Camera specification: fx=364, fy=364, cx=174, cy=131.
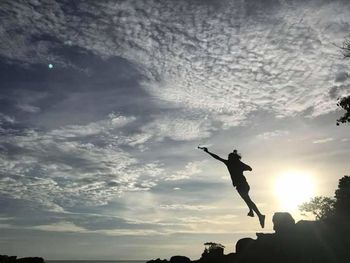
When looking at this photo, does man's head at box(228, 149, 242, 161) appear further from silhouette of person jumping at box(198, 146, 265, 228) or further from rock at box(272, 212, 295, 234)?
rock at box(272, 212, 295, 234)

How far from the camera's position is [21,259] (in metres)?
24.8

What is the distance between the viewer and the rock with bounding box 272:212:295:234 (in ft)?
57.1

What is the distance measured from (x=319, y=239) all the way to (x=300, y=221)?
1424mm

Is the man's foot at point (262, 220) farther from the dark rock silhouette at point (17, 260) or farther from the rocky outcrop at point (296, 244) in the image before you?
the dark rock silhouette at point (17, 260)

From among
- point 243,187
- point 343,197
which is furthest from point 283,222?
point 343,197

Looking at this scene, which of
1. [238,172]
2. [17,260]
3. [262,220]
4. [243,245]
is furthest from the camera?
[17,260]

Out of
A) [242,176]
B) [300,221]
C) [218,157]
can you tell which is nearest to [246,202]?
[242,176]

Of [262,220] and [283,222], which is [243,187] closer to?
[262,220]

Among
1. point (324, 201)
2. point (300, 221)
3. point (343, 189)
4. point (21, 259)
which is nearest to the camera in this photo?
point (300, 221)

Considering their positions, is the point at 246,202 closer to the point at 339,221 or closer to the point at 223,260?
the point at 223,260

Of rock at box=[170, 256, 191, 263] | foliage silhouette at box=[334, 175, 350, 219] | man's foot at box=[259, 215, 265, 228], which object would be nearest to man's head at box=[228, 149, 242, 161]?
man's foot at box=[259, 215, 265, 228]

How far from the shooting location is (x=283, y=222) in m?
17.8

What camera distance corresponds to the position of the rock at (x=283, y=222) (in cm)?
1739

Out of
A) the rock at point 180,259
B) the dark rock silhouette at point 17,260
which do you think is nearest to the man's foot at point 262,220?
the rock at point 180,259
